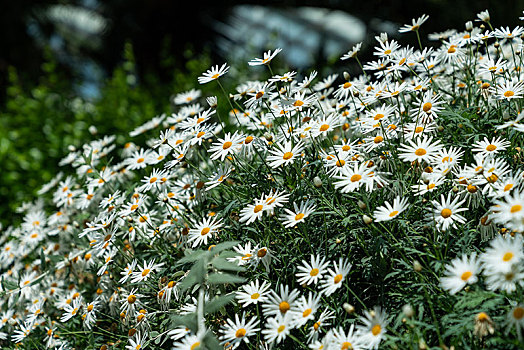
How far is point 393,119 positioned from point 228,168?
70cm

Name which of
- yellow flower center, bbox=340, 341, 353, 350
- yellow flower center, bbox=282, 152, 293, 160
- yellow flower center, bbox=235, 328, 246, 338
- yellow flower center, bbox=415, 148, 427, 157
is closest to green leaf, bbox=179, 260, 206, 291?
yellow flower center, bbox=235, 328, 246, 338

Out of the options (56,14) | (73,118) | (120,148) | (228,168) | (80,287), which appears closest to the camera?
(228,168)

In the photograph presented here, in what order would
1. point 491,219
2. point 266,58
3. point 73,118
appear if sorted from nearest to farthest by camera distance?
point 491,219 → point 266,58 → point 73,118

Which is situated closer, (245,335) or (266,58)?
(245,335)

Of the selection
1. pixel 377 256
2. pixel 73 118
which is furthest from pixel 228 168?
pixel 73 118

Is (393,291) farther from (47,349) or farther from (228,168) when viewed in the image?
(47,349)

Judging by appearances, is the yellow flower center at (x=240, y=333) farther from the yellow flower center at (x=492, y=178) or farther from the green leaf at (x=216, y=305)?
the yellow flower center at (x=492, y=178)

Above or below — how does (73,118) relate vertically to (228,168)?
above

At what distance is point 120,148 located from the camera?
4340 mm

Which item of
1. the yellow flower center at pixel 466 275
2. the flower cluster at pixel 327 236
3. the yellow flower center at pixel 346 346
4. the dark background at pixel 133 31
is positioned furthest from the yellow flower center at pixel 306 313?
the dark background at pixel 133 31

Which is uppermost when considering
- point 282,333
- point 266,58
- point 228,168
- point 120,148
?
point 120,148

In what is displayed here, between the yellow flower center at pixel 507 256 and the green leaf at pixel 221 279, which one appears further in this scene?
the green leaf at pixel 221 279

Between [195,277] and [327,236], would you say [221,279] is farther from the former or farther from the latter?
[327,236]

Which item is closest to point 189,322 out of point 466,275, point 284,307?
point 284,307
